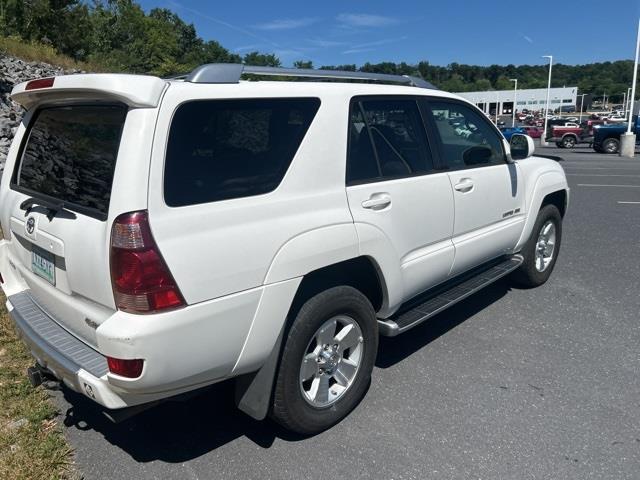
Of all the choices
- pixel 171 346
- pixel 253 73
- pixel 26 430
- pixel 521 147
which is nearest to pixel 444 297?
pixel 521 147

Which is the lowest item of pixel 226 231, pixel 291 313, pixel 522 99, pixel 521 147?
pixel 291 313

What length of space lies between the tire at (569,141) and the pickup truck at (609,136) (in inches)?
185

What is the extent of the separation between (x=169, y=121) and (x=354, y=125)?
122 cm

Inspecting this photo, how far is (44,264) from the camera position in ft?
8.53

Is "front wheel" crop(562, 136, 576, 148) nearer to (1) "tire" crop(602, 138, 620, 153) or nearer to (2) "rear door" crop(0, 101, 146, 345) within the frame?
(1) "tire" crop(602, 138, 620, 153)

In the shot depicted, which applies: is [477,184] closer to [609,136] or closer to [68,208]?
[68,208]

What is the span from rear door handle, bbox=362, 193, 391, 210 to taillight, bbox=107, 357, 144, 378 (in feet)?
4.79

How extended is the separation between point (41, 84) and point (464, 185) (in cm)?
276

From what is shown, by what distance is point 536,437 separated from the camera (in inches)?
112

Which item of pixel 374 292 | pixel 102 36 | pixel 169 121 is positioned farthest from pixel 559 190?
pixel 102 36

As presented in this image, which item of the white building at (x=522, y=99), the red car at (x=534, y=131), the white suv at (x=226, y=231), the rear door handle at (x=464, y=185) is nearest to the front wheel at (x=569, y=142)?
the red car at (x=534, y=131)

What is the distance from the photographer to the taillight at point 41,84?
8.34 feet

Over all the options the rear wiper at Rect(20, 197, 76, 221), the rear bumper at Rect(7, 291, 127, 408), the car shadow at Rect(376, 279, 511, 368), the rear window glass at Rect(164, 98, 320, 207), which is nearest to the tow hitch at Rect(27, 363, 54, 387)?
the rear bumper at Rect(7, 291, 127, 408)

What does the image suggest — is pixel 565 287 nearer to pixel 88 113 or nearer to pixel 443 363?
pixel 443 363
